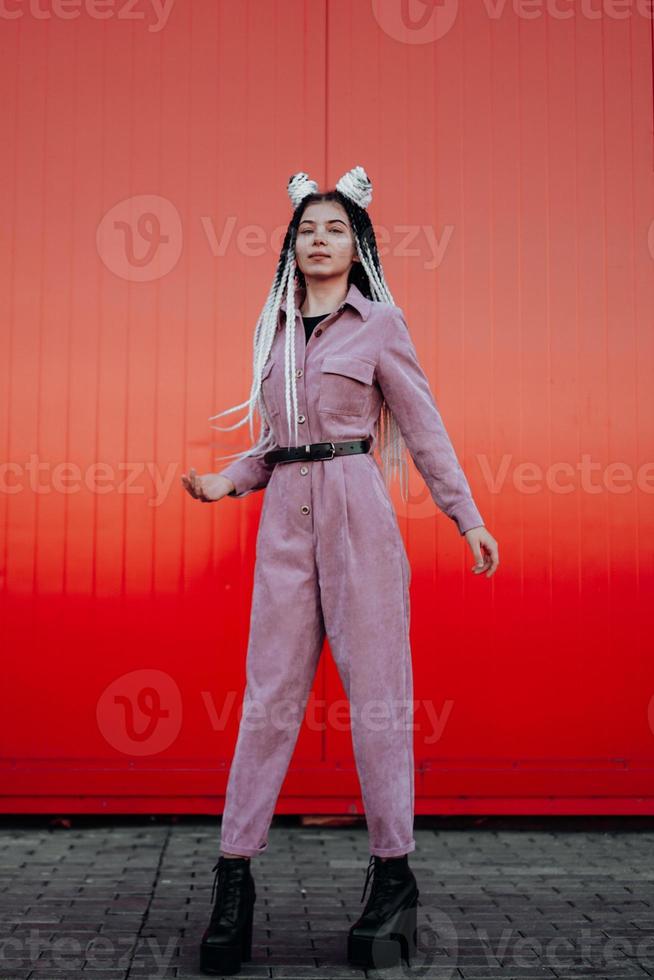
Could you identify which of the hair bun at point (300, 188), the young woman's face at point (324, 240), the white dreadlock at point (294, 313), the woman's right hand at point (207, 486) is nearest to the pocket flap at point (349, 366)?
the white dreadlock at point (294, 313)

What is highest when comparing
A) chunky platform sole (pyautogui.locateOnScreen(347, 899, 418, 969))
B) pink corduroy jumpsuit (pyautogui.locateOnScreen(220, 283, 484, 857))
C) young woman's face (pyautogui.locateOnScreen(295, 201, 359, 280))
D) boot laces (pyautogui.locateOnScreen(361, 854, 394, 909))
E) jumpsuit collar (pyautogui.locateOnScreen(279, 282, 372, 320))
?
young woman's face (pyautogui.locateOnScreen(295, 201, 359, 280))

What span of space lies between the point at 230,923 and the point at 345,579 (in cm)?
82

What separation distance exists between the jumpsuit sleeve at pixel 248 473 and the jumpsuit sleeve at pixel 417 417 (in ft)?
1.18

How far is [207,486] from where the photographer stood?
94.9 inches

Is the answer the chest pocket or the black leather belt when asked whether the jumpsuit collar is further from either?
the black leather belt

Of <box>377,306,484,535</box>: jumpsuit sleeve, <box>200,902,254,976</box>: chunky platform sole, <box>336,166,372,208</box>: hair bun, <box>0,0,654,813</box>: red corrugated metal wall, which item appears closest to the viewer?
<box>200,902,254,976</box>: chunky platform sole

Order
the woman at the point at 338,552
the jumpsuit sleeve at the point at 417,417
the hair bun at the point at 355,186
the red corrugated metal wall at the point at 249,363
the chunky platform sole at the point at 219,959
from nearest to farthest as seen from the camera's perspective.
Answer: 1. the chunky platform sole at the point at 219,959
2. the woman at the point at 338,552
3. the jumpsuit sleeve at the point at 417,417
4. the hair bun at the point at 355,186
5. the red corrugated metal wall at the point at 249,363

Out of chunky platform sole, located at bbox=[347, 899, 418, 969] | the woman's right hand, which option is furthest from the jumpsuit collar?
chunky platform sole, located at bbox=[347, 899, 418, 969]

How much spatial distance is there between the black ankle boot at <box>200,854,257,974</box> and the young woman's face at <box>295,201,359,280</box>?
1457mm

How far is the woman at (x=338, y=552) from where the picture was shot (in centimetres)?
231

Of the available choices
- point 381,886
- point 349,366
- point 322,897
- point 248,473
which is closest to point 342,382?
point 349,366

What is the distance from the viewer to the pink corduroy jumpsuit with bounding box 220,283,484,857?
2.33 meters

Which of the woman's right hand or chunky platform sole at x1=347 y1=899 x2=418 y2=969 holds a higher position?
the woman's right hand

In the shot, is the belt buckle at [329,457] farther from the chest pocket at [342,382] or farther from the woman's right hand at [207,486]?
the woman's right hand at [207,486]
